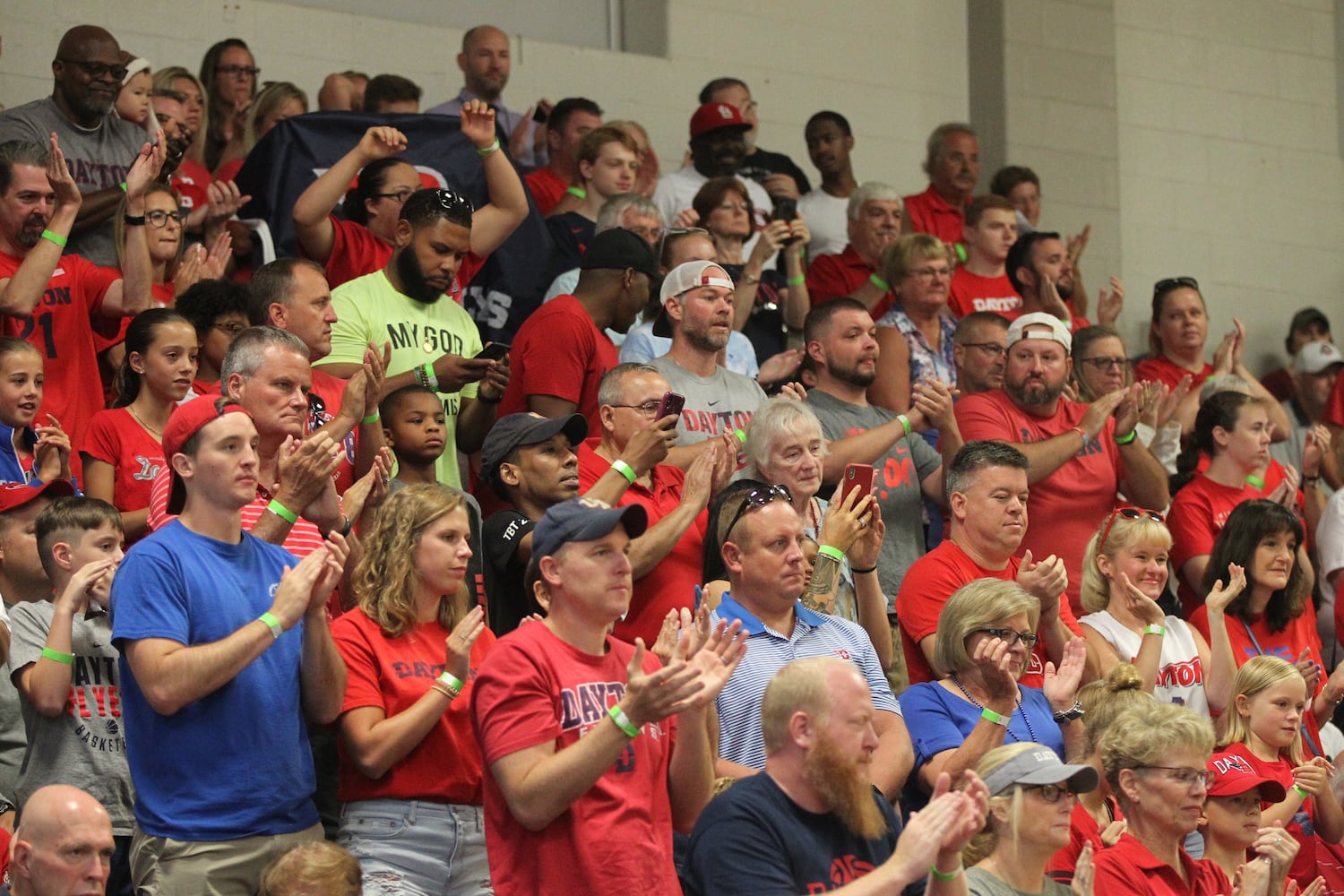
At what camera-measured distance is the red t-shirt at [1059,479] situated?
6.68 metres

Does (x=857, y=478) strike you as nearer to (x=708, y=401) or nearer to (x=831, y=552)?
(x=831, y=552)

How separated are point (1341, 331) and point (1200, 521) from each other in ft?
16.9

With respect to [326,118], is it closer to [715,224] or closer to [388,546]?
[715,224]

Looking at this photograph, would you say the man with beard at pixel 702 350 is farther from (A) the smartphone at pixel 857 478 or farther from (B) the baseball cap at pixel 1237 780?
(B) the baseball cap at pixel 1237 780

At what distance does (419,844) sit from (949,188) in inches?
242

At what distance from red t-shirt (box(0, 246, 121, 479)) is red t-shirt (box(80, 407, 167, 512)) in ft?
1.89

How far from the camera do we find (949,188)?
9.52 m

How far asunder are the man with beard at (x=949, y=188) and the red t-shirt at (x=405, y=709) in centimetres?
560

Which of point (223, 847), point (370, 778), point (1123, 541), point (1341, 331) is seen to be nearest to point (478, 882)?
point (370, 778)

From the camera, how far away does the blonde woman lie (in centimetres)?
416

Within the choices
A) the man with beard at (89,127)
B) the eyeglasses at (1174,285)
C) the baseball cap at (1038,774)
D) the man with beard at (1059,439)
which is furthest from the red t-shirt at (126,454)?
the eyeglasses at (1174,285)

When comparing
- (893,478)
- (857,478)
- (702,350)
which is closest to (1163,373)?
(893,478)

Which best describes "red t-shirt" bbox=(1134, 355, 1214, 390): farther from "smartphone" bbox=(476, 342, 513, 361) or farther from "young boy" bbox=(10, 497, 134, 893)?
"young boy" bbox=(10, 497, 134, 893)

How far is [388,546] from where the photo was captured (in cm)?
446
